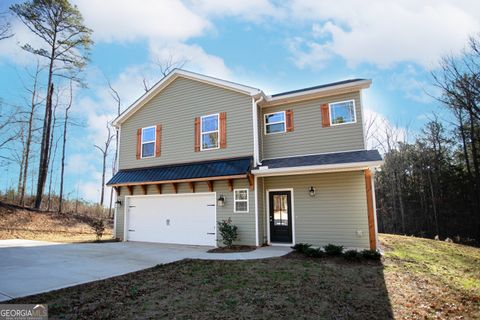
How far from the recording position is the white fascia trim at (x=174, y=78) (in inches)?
427

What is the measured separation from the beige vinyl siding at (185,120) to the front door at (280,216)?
1.96 meters

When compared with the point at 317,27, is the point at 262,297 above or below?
below

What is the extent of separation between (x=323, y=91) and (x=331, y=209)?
4265 millimetres

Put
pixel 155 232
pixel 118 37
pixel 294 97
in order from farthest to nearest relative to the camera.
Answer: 1. pixel 118 37
2. pixel 155 232
3. pixel 294 97

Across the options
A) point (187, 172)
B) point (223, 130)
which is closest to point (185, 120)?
point (223, 130)

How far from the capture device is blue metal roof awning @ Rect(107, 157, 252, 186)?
10.2 meters

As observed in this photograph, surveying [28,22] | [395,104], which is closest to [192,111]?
[28,22]

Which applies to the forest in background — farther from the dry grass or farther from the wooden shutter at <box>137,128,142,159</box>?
the dry grass

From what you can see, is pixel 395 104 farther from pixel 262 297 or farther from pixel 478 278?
pixel 262 297

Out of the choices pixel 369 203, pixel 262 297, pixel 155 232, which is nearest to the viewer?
pixel 262 297

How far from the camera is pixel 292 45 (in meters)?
12.9

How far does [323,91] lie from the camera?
1046 centimetres

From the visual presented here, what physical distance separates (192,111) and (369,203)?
7.63 metres

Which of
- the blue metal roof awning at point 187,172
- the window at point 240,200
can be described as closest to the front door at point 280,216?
the window at point 240,200
